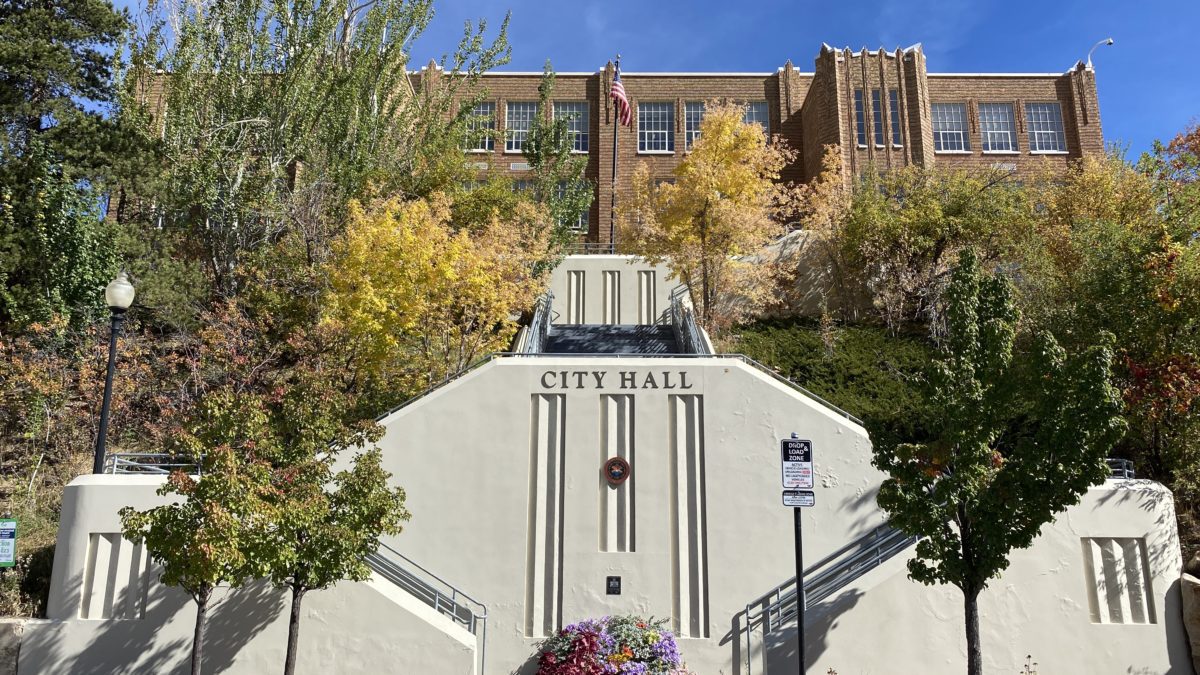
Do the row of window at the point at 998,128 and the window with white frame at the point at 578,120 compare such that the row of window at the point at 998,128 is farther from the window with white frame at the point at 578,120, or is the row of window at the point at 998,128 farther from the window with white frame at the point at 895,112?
the window with white frame at the point at 578,120

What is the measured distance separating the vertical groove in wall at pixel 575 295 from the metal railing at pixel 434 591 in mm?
13800

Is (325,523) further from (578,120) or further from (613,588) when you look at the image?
(578,120)

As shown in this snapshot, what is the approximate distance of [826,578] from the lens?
41.9ft

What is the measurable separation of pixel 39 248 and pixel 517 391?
14.1 m

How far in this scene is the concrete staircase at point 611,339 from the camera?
21562 mm

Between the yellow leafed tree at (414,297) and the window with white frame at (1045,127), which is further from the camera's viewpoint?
the window with white frame at (1045,127)

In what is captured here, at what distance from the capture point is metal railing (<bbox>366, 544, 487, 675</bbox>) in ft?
42.5

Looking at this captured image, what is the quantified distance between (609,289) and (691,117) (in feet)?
48.7

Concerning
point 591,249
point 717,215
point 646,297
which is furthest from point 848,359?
point 591,249

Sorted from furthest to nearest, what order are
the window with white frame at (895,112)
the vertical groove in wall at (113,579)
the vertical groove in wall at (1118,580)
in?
the window with white frame at (895,112) < the vertical groove in wall at (113,579) < the vertical groove in wall at (1118,580)

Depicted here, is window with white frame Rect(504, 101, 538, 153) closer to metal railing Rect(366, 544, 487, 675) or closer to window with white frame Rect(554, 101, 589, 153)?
window with white frame Rect(554, 101, 589, 153)

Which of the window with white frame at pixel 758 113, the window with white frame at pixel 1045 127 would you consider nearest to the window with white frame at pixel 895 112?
the window with white frame at pixel 758 113

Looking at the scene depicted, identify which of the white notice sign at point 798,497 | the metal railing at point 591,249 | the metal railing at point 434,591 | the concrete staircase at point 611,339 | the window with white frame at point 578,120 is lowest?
the metal railing at point 434,591

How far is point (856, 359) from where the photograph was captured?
71.4 ft
